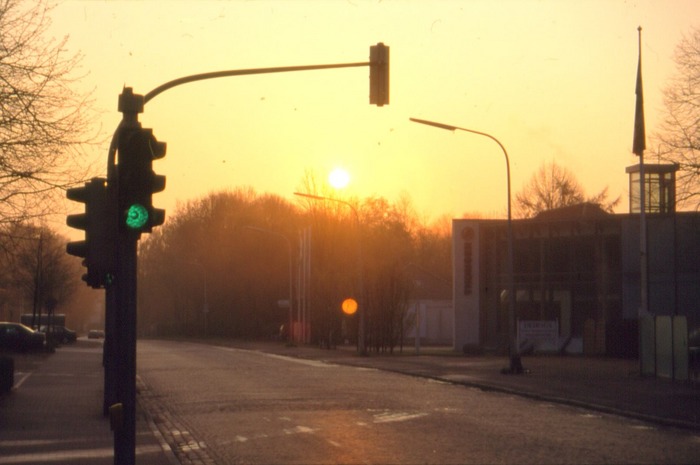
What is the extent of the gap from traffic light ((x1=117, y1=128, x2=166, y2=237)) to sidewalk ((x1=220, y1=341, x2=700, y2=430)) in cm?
1085

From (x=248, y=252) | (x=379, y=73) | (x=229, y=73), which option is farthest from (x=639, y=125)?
(x=248, y=252)

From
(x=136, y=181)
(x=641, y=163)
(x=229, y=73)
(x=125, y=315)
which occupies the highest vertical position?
(x=641, y=163)

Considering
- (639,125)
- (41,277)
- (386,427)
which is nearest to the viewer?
(386,427)

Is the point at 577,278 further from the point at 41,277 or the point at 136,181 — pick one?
the point at 136,181

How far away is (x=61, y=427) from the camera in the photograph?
17.9 meters

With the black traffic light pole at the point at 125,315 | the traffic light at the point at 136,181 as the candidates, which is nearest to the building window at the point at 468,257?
the black traffic light pole at the point at 125,315

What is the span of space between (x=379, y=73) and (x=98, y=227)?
5.89 m

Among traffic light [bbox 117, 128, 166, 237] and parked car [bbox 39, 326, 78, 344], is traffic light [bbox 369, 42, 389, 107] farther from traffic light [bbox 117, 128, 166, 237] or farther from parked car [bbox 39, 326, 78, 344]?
parked car [bbox 39, 326, 78, 344]

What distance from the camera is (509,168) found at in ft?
106

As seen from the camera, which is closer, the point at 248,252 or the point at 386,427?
the point at 386,427

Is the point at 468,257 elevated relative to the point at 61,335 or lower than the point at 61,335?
elevated

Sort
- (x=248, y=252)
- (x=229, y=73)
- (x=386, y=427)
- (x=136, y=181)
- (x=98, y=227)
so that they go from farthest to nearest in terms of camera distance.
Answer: (x=248, y=252) → (x=386, y=427) → (x=229, y=73) → (x=98, y=227) → (x=136, y=181)

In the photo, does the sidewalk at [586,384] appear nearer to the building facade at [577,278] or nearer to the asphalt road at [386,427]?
the asphalt road at [386,427]

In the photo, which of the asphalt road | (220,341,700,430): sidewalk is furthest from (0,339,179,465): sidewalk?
(220,341,700,430): sidewalk
